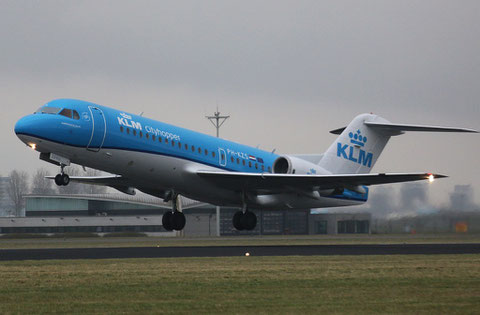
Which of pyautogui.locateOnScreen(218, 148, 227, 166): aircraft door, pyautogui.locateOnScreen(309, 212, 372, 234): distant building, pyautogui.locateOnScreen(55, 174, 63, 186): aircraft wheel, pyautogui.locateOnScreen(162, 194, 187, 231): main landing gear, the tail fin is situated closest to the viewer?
pyautogui.locateOnScreen(55, 174, 63, 186): aircraft wheel

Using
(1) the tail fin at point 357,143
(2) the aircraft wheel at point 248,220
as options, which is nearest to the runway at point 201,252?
(2) the aircraft wheel at point 248,220

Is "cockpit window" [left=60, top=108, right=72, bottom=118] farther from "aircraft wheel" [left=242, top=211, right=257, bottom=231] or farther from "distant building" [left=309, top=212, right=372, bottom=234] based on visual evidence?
"distant building" [left=309, top=212, right=372, bottom=234]

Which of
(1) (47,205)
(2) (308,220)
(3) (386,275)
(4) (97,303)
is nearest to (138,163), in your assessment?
(3) (386,275)

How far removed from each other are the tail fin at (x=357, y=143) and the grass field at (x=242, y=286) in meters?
17.4

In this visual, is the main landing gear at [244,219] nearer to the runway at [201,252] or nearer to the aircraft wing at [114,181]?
the aircraft wing at [114,181]

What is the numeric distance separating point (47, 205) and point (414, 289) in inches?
2586

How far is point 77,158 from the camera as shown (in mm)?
30375

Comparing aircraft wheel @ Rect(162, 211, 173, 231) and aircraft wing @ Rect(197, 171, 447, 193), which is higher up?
aircraft wing @ Rect(197, 171, 447, 193)

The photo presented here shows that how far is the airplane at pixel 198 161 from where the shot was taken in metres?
29.8

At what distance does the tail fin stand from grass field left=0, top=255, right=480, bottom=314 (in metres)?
17.4

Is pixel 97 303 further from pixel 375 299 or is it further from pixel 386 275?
pixel 386 275

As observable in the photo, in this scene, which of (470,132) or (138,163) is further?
(470,132)

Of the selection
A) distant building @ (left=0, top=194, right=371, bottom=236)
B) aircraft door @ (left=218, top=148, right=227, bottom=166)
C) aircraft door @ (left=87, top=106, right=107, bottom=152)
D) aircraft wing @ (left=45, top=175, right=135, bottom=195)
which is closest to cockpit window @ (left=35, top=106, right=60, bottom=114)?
aircraft door @ (left=87, top=106, right=107, bottom=152)

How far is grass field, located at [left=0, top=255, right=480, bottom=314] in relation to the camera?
14.4m
